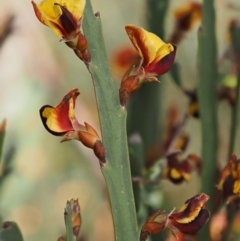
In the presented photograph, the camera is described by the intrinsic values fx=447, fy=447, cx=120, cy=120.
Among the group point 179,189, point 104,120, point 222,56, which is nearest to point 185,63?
point 222,56

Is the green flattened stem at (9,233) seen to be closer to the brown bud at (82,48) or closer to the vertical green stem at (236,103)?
the brown bud at (82,48)

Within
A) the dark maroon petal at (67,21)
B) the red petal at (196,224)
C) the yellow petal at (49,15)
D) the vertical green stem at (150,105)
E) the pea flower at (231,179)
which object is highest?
the yellow petal at (49,15)

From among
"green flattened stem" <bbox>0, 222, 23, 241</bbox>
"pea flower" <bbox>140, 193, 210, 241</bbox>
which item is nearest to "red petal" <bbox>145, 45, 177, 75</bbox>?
"pea flower" <bbox>140, 193, 210, 241</bbox>

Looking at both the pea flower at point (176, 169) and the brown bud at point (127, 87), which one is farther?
the pea flower at point (176, 169)

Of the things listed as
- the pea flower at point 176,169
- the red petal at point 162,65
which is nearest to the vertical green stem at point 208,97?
the pea flower at point 176,169

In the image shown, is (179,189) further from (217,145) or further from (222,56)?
(222,56)
